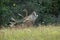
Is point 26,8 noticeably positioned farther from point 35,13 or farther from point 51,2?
point 51,2

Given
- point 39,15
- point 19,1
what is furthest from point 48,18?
point 19,1

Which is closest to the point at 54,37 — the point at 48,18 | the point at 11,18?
the point at 11,18

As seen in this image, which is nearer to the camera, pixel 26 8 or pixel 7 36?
pixel 7 36

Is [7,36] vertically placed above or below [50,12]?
above

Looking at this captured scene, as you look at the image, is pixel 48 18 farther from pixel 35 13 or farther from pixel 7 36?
pixel 7 36

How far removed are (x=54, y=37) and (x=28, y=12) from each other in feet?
28.3

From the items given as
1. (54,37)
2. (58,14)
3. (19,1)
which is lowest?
(58,14)

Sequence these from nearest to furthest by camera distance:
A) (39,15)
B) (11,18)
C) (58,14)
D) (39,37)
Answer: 1. (39,37)
2. (11,18)
3. (39,15)
4. (58,14)

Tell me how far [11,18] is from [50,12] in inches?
118

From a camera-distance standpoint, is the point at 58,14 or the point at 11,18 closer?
the point at 11,18

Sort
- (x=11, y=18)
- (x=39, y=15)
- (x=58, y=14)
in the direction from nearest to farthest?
(x=11, y=18)
(x=39, y=15)
(x=58, y=14)

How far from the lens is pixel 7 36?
686cm

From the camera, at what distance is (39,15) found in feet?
50.7

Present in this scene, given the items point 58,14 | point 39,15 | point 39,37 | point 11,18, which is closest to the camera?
point 39,37
